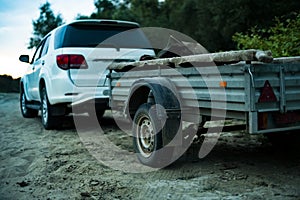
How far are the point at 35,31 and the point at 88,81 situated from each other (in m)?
42.2

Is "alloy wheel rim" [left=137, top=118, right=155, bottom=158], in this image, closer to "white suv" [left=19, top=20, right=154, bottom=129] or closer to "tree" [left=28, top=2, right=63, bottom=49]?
"white suv" [left=19, top=20, right=154, bottom=129]

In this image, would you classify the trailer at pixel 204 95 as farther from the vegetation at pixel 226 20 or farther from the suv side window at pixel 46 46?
the vegetation at pixel 226 20

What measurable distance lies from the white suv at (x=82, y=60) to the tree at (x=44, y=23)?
131ft

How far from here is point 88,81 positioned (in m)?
6.32

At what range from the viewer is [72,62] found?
6266 mm

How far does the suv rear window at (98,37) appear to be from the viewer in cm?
649

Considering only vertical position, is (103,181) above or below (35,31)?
below

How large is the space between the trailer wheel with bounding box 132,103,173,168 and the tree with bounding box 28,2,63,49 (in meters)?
43.0

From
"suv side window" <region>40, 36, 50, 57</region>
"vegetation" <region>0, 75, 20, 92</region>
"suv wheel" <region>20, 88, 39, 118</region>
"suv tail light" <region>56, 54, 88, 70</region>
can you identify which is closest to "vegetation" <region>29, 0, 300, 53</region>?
"suv tail light" <region>56, 54, 88, 70</region>

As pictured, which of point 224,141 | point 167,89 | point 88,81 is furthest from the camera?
point 88,81

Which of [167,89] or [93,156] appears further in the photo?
[93,156]

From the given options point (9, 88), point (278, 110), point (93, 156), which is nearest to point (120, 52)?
point (93, 156)

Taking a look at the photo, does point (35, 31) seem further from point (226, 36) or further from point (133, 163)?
point (133, 163)

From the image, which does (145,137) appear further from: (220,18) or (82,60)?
(220,18)
